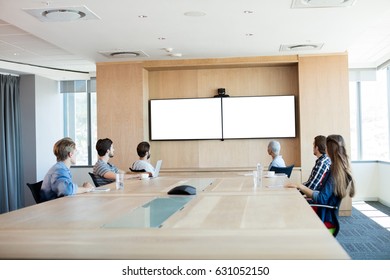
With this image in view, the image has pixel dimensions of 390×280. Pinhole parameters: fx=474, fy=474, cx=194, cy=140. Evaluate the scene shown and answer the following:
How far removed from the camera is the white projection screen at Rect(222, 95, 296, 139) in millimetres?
7809

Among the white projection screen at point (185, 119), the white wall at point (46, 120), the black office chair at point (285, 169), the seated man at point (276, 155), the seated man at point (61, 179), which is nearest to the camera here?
the seated man at point (61, 179)

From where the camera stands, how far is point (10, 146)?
344 inches

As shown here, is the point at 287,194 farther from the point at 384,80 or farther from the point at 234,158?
the point at 384,80

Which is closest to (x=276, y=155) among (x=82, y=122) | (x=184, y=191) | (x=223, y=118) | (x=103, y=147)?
(x=103, y=147)

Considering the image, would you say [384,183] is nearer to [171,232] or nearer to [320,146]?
[320,146]

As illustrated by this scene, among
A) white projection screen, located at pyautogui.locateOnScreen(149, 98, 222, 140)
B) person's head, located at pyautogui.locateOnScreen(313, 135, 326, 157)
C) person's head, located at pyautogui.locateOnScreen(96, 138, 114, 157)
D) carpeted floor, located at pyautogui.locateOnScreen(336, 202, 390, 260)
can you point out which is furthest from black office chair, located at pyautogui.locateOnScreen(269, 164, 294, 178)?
white projection screen, located at pyautogui.locateOnScreen(149, 98, 222, 140)

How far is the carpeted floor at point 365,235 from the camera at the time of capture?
4852 mm

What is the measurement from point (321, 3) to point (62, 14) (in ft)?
8.63

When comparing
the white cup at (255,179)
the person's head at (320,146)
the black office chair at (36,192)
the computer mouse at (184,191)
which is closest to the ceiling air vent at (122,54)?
the person's head at (320,146)

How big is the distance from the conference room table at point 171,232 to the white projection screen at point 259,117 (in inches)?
205

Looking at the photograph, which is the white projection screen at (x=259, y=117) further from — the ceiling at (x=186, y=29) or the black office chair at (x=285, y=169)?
the black office chair at (x=285, y=169)

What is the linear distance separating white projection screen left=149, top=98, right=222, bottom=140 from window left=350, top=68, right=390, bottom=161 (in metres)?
3.07

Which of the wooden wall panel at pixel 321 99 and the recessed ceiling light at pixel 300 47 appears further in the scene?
the wooden wall panel at pixel 321 99
